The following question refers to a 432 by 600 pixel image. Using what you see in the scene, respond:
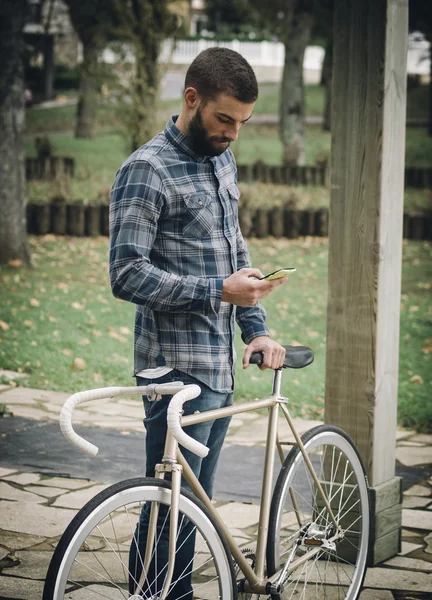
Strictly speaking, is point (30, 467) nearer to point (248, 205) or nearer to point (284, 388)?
point (284, 388)

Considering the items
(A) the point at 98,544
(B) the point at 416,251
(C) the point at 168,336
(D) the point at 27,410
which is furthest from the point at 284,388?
(B) the point at 416,251

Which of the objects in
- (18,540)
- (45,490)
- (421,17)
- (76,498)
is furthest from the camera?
(421,17)

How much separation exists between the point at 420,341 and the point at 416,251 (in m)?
5.35

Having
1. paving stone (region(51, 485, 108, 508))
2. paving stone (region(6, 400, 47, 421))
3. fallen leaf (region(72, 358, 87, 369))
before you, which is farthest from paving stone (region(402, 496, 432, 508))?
fallen leaf (region(72, 358, 87, 369))

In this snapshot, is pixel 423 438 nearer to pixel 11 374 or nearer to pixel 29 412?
pixel 29 412

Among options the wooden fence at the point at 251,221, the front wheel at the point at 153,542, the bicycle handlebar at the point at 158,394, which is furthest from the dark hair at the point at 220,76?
the wooden fence at the point at 251,221

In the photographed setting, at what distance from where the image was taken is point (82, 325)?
31.8 feet

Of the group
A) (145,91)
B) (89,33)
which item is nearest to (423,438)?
(145,91)

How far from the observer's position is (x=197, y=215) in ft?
10.8

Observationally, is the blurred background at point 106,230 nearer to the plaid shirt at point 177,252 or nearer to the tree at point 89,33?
the tree at point 89,33

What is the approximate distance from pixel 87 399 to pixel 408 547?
2.56 metres

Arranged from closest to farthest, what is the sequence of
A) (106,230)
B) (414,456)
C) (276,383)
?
(276,383), (414,456), (106,230)

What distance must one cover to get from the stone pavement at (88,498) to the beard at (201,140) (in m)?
1.28

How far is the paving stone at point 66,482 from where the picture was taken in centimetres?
560
